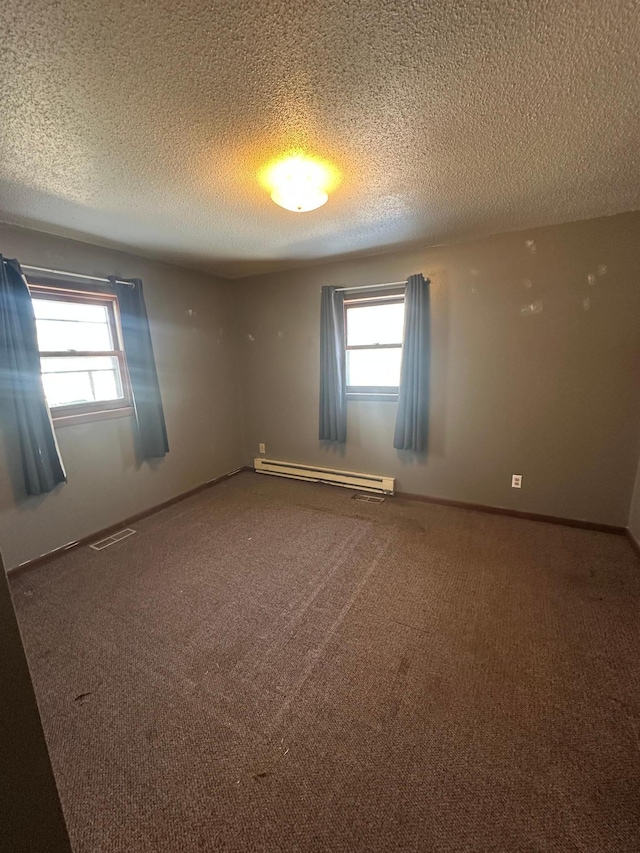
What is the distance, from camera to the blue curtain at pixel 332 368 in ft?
10.7

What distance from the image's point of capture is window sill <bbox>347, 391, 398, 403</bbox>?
3.23 meters

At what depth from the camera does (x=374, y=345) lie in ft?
10.7

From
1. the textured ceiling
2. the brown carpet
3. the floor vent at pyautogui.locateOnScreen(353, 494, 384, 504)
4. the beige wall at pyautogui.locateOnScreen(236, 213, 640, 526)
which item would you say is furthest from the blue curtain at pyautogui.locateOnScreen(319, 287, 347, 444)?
the brown carpet

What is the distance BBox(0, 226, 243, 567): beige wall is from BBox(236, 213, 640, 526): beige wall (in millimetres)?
1114

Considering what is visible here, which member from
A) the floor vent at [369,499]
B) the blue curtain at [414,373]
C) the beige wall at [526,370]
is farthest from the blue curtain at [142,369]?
the blue curtain at [414,373]

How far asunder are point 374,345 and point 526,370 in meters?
1.31

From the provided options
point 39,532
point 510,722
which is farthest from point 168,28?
point 39,532

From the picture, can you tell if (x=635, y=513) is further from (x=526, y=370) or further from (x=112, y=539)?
(x=112, y=539)

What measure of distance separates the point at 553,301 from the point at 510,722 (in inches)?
103

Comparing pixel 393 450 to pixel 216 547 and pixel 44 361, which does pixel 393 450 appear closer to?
pixel 216 547

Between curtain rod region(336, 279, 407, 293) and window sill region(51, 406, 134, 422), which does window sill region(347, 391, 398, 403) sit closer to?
curtain rod region(336, 279, 407, 293)

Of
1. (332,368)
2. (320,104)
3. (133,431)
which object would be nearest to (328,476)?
(332,368)

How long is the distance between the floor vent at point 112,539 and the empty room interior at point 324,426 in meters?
0.03

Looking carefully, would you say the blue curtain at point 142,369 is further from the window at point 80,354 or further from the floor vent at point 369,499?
the floor vent at point 369,499
